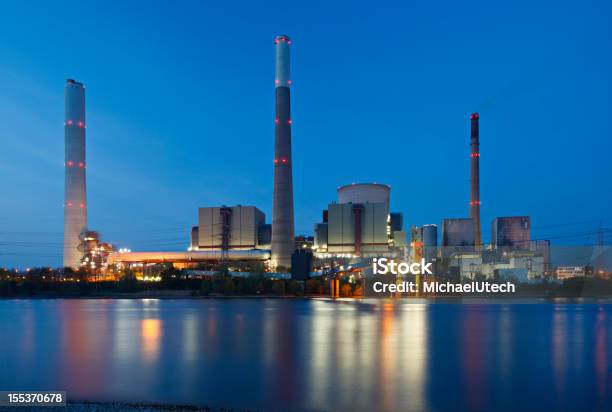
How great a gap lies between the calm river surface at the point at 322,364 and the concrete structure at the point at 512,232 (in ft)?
201

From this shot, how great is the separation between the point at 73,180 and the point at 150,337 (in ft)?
213

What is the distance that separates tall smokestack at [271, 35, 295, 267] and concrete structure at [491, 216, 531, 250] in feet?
125

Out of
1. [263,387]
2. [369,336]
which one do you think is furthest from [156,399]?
[369,336]

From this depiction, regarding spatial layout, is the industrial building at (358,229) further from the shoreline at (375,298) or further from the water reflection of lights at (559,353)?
the water reflection of lights at (559,353)

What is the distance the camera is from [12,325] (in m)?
23.6

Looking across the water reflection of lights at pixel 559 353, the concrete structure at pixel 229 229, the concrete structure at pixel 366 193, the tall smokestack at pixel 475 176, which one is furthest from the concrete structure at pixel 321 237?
the water reflection of lights at pixel 559 353

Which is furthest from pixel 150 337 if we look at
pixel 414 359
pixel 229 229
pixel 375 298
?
pixel 229 229

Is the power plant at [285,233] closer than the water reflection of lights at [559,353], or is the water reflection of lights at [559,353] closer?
the water reflection of lights at [559,353]

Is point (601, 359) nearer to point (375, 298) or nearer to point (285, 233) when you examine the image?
point (375, 298)

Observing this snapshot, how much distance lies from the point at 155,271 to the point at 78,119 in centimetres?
3056

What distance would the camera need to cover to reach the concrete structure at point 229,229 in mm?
75812

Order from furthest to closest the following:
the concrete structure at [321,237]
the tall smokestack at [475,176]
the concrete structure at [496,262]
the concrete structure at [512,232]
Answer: the concrete structure at [512,232] < the tall smokestack at [475,176] < the concrete structure at [321,237] < the concrete structure at [496,262]

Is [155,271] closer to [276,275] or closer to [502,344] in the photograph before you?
[276,275]

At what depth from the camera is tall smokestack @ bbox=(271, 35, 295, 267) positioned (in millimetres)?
68625
